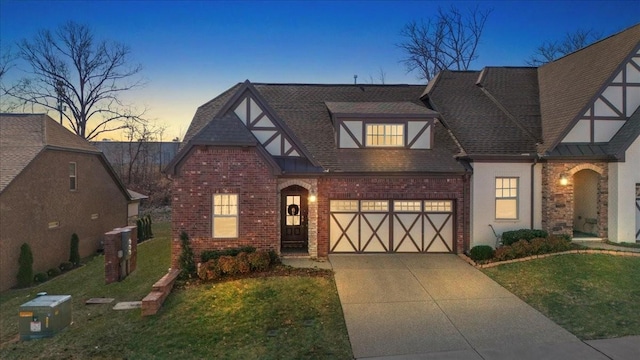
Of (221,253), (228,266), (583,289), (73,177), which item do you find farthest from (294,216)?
(73,177)

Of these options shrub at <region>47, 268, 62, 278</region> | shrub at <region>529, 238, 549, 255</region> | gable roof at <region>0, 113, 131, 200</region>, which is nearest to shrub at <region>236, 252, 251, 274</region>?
shrub at <region>529, 238, 549, 255</region>

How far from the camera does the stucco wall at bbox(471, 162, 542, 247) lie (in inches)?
592

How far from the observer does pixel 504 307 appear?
32.6ft

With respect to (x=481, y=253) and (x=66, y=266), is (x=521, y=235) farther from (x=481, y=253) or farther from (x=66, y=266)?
(x=66, y=266)

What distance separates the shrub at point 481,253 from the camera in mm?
13789

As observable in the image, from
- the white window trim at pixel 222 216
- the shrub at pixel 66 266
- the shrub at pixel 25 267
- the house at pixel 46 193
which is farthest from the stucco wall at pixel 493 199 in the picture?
the house at pixel 46 193

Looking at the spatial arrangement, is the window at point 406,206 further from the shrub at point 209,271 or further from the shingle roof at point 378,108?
the shrub at point 209,271

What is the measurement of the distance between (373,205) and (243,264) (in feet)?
18.6

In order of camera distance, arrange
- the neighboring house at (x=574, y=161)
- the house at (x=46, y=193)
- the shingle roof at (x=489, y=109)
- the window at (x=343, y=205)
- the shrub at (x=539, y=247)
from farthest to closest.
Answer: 1. the house at (x=46, y=193)
2. the shingle roof at (x=489, y=109)
3. the window at (x=343, y=205)
4. the neighboring house at (x=574, y=161)
5. the shrub at (x=539, y=247)

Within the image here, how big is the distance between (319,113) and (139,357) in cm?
1268

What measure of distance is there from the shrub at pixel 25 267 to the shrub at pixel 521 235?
1928 centimetres

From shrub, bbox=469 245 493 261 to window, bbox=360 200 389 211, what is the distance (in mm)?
3528

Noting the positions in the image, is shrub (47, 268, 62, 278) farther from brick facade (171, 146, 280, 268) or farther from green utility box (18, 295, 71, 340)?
green utility box (18, 295, 71, 340)

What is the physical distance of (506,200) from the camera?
1521 cm
